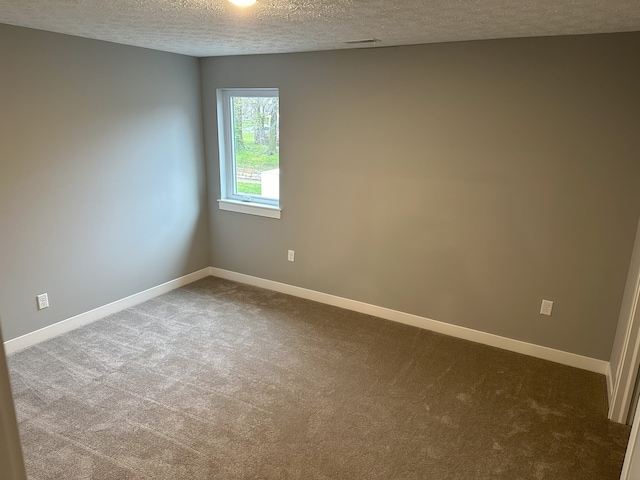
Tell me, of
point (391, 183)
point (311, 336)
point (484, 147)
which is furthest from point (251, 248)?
point (484, 147)

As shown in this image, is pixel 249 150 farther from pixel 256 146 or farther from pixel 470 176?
pixel 470 176

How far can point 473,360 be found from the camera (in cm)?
322

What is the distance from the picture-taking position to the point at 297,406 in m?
2.65

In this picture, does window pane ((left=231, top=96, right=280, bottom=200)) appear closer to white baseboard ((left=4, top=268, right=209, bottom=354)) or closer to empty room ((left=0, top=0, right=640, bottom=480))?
empty room ((left=0, top=0, right=640, bottom=480))

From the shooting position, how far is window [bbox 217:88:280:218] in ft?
13.9

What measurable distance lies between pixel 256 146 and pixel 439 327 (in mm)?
2465

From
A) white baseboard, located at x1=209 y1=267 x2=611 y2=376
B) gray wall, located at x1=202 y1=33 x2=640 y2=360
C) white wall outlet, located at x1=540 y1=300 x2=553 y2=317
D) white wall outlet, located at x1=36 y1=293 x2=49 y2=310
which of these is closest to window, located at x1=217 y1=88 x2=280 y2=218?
gray wall, located at x1=202 y1=33 x2=640 y2=360

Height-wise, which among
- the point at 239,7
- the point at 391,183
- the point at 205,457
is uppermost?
the point at 239,7

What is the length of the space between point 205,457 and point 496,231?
2.46 meters

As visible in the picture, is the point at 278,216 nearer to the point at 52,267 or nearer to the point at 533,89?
the point at 52,267

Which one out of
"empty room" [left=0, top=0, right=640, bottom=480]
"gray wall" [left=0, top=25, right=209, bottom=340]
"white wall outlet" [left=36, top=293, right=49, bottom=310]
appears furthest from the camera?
"white wall outlet" [left=36, top=293, right=49, bottom=310]

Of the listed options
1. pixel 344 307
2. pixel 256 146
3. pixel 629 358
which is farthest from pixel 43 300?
pixel 629 358

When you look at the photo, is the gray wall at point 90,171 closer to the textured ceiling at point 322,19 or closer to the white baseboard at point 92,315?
the white baseboard at point 92,315

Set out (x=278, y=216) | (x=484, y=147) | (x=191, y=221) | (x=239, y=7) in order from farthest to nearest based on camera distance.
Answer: (x=191, y=221)
(x=278, y=216)
(x=484, y=147)
(x=239, y=7)
